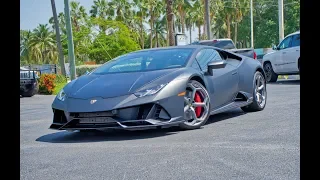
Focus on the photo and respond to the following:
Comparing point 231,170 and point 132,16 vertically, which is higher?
Result: point 132,16

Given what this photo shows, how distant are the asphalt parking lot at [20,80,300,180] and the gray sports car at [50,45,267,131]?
0.19 m

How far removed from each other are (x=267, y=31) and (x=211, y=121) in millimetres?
39936

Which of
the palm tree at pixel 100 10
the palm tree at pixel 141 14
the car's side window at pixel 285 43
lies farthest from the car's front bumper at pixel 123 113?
the palm tree at pixel 100 10

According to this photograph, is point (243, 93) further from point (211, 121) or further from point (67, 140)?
point (67, 140)

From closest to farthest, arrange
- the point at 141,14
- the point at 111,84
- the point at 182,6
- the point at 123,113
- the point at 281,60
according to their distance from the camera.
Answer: the point at 123,113 → the point at 111,84 → the point at 281,60 → the point at 182,6 → the point at 141,14

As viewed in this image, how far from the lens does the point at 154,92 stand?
4469mm

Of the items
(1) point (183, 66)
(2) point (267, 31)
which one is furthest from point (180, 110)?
(2) point (267, 31)

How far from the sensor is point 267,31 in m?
43.5

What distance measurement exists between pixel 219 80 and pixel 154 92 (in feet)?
4.24

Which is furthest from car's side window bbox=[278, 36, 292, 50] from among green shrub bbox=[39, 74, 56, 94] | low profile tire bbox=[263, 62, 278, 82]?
green shrub bbox=[39, 74, 56, 94]

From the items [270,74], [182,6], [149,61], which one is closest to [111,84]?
[149,61]

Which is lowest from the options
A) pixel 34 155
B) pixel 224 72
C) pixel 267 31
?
pixel 34 155

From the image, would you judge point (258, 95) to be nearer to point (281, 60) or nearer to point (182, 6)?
point (281, 60)

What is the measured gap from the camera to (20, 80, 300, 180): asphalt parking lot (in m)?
2.98
